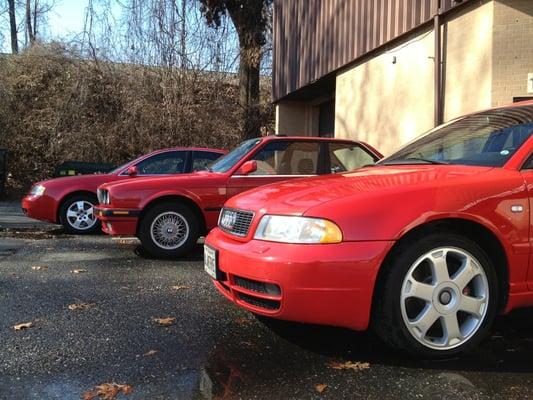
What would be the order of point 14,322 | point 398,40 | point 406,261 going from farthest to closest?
point 398,40, point 14,322, point 406,261

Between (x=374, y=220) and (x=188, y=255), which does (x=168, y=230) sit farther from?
(x=374, y=220)

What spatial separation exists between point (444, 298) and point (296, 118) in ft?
47.9

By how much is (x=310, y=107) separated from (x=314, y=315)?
48.5 feet

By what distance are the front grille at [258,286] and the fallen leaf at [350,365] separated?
57cm

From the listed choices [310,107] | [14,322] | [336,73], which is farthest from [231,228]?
[310,107]

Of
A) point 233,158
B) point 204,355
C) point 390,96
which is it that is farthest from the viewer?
point 390,96

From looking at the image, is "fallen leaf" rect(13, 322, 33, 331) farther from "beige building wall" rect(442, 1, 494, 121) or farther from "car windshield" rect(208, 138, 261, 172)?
"beige building wall" rect(442, 1, 494, 121)

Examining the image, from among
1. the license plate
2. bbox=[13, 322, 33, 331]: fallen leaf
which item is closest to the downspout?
the license plate

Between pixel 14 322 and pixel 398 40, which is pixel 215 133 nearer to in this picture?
pixel 398 40

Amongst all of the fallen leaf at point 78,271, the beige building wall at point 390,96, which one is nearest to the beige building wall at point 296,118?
the beige building wall at point 390,96

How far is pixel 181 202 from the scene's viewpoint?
752 cm

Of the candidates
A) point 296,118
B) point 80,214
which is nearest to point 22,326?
point 80,214

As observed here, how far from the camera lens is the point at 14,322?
4.48 meters

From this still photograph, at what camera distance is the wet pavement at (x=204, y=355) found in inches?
128
